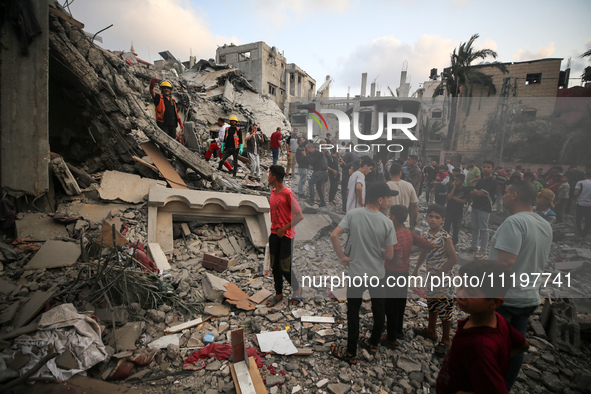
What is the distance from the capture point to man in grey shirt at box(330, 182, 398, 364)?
8.61 ft

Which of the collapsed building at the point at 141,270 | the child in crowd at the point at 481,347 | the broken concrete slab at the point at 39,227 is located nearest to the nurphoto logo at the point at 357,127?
the collapsed building at the point at 141,270

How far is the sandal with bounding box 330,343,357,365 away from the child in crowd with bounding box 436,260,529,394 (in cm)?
133

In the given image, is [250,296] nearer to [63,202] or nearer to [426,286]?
[426,286]

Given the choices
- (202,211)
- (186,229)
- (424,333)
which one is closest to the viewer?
(424,333)

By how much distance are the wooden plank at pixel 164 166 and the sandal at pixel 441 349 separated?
17.3 ft

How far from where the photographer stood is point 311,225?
12.4ft

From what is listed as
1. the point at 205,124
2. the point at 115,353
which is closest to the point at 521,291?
the point at 115,353

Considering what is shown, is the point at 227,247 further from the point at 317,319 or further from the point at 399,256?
the point at 399,256

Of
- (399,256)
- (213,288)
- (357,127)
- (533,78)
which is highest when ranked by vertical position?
(533,78)

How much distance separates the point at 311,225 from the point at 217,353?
184 centimetres

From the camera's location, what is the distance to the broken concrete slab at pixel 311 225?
370cm

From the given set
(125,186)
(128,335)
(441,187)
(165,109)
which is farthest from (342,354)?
(165,109)

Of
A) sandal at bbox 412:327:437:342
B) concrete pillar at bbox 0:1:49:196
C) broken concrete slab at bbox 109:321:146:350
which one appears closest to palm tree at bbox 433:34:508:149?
sandal at bbox 412:327:437:342

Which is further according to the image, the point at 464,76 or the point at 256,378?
the point at 464,76
